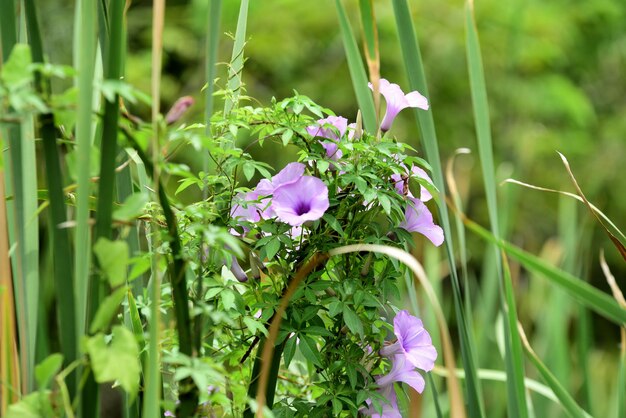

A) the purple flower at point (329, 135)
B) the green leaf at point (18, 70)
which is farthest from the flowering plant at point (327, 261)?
the green leaf at point (18, 70)

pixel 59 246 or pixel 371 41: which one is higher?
pixel 371 41

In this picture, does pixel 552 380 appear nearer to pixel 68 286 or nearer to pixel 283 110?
pixel 283 110

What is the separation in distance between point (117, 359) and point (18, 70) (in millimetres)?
153

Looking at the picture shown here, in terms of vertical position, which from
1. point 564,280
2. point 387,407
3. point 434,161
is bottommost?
point 387,407

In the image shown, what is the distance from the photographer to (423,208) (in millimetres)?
675

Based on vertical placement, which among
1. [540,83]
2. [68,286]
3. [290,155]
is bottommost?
[68,286]

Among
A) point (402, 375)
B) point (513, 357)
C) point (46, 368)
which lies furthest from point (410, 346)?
point (46, 368)

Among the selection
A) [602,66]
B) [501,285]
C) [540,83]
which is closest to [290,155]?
[540,83]

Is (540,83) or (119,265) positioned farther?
(540,83)

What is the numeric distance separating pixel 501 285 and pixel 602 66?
5.18m

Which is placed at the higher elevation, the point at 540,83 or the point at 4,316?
the point at 540,83

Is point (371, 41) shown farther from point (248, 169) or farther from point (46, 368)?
point (46, 368)

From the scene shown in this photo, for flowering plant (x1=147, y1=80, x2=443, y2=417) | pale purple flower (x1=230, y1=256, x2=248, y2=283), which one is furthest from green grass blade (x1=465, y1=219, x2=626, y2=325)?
pale purple flower (x1=230, y1=256, x2=248, y2=283)

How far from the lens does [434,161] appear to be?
72 centimetres
